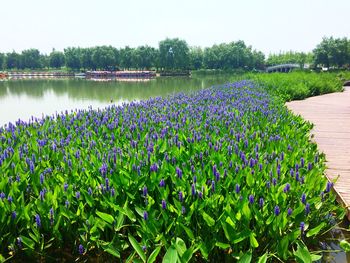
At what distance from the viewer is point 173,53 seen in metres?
112

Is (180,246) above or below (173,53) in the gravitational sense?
below

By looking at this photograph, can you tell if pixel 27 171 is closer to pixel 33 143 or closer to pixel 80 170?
pixel 80 170

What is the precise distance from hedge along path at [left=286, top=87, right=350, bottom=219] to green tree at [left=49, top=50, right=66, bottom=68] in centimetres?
14994

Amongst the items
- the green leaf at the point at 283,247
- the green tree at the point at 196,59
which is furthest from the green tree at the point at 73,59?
the green leaf at the point at 283,247

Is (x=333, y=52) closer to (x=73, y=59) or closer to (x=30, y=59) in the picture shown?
(x=73, y=59)

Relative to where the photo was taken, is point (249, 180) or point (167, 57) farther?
point (167, 57)

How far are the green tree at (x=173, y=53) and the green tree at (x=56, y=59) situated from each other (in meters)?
58.4

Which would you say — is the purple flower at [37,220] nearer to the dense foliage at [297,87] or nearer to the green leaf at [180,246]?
the green leaf at [180,246]

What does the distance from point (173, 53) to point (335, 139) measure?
106 metres

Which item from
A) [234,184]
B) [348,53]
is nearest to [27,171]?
[234,184]

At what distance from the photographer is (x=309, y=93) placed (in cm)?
2023

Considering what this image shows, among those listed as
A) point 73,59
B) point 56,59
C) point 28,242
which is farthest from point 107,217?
point 56,59

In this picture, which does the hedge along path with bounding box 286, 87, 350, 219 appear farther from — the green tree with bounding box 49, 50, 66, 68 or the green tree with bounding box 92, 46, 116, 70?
the green tree with bounding box 49, 50, 66, 68

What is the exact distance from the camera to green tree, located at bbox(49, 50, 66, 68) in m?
151
